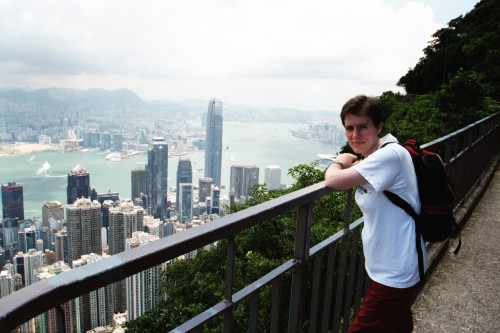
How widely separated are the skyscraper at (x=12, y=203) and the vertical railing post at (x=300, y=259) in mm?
48934

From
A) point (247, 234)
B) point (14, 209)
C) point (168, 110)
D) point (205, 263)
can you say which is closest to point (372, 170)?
point (247, 234)

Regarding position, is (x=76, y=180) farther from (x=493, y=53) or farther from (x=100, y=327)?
(x=100, y=327)

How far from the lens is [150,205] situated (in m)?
61.1

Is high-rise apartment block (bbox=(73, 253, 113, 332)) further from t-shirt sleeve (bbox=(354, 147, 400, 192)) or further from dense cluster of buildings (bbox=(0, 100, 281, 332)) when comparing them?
t-shirt sleeve (bbox=(354, 147, 400, 192))

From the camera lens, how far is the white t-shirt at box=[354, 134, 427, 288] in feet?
5.61

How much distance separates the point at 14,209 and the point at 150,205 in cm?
1903

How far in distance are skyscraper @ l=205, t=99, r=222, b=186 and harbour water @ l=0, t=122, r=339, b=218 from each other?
11.7 ft

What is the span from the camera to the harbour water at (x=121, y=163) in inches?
2867

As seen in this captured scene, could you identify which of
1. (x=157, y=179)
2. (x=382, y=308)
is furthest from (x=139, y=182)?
(x=382, y=308)

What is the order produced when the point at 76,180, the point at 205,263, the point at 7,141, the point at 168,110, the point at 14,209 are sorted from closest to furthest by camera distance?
the point at 205,263 < the point at 14,209 < the point at 76,180 < the point at 7,141 < the point at 168,110

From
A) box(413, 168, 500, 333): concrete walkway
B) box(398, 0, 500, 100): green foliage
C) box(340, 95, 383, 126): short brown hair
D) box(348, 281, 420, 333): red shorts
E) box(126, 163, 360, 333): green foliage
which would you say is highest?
box(398, 0, 500, 100): green foliage

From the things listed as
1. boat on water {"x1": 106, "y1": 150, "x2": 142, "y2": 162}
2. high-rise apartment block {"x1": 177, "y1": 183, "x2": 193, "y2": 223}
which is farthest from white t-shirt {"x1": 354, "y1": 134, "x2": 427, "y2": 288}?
boat on water {"x1": 106, "y1": 150, "x2": 142, "y2": 162}

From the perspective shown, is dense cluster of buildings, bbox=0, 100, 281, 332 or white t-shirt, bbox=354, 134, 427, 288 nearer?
dense cluster of buildings, bbox=0, 100, 281, 332

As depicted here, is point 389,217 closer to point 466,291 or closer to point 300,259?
point 300,259
